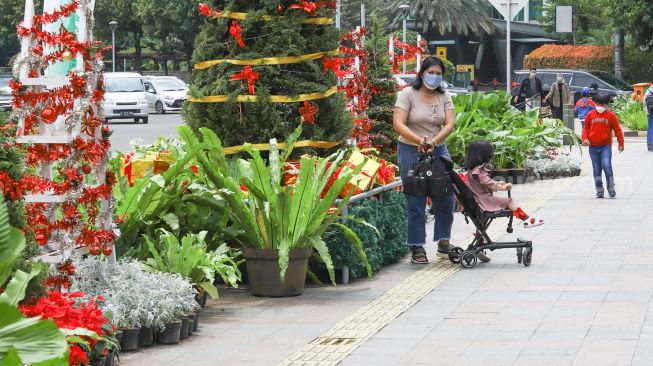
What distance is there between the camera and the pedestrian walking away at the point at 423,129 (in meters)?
10.7

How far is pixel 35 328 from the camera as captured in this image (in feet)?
12.4

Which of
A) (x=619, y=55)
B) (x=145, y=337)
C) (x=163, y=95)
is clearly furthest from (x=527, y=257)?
(x=619, y=55)

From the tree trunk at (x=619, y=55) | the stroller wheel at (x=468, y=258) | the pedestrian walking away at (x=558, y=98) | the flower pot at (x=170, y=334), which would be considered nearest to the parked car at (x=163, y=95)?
the tree trunk at (x=619, y=55)

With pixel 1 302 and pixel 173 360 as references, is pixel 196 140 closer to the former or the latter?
pixel 173 360

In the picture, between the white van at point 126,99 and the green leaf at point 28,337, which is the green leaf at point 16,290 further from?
the white van at point 126,99

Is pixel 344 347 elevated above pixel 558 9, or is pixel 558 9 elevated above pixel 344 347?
pixel 558 9

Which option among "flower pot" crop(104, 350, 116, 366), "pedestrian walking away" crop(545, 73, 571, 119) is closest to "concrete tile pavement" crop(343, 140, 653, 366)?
"flower pot" crop(104, 350, 116, 366)

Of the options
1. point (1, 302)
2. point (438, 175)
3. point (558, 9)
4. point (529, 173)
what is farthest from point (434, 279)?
point (558, 9)

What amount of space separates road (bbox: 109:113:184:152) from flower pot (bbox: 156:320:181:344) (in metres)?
20.4

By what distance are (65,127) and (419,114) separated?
4.18 meters

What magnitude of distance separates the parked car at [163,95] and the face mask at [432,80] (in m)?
39.7

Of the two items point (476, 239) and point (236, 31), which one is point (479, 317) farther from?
point (236, 31)

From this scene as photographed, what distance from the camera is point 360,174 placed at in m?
10.5

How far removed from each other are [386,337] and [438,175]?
305cm
